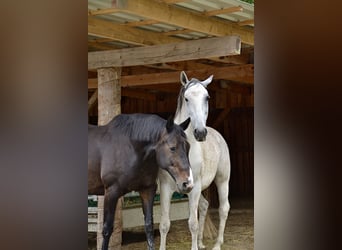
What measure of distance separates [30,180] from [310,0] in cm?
66

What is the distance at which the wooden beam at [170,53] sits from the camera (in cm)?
301

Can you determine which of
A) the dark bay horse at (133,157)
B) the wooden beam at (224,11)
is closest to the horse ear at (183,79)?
the dark bay horse at (133,157)

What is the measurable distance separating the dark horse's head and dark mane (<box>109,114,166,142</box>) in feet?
0.23

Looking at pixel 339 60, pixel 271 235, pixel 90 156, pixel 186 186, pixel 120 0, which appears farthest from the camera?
pixel 90 156

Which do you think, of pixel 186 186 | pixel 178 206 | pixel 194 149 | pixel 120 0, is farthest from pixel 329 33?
pixel 178 206

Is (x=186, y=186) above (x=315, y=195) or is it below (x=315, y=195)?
below

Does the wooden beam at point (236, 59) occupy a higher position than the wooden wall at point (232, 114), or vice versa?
the wooden beam at point (236, 59)

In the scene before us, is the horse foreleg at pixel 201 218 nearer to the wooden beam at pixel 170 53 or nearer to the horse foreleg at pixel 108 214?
the horse foreleg at pixel 108 214

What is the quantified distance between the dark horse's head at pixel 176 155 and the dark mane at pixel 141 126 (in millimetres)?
69

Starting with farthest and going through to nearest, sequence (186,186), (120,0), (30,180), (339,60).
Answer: (186,186)
(120,0)
(30,180)
(339,60)

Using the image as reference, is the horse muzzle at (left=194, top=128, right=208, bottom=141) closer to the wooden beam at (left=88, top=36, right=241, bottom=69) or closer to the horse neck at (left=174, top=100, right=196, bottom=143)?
the horse neck at (left=174, top=100, right=196, bottom=143)

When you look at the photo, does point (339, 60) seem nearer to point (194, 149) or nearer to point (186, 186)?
point (186, 186)

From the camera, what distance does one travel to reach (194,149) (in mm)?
3328

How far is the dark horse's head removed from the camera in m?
2.97
